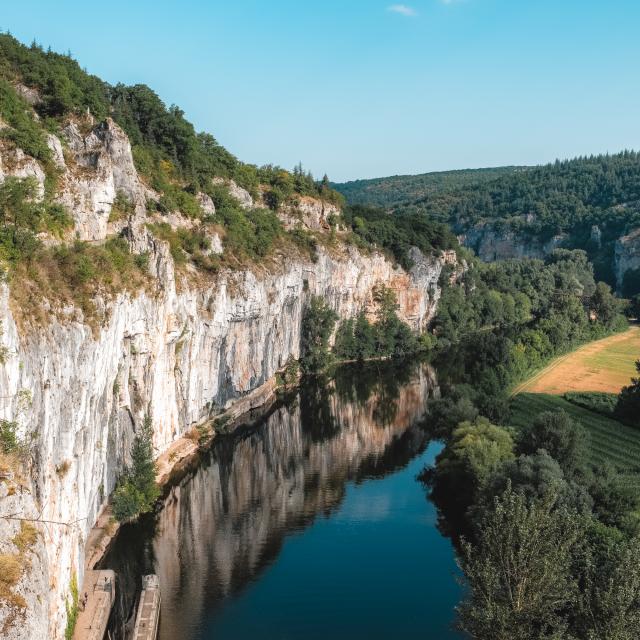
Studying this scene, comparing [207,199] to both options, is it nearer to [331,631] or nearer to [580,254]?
[331,631]

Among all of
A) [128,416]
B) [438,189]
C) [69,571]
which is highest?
[438,189]

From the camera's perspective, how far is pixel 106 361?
21.5 metres

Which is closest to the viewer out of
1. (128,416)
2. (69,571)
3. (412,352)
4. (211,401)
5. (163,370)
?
(69,571)

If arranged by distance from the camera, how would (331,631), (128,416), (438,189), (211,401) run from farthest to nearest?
(438,189) < (211,401) < (128,416) < (331,631)

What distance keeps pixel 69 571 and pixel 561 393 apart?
120ft

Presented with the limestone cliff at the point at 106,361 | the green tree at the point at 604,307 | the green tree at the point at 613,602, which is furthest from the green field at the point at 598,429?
the green tree at the point at 604,307

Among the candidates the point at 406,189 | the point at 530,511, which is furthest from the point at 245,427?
the point at 406,189

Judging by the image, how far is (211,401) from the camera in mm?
37312

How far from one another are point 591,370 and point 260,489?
34.5 metres

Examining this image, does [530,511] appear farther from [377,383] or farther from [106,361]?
[377,383]

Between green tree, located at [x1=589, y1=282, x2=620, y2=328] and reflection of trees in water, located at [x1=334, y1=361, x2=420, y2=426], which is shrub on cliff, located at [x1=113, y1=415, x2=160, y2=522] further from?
green tree, located at [x1=589, y1=282, x2=620, y2=328]

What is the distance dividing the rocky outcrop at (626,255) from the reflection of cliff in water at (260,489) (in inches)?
2798

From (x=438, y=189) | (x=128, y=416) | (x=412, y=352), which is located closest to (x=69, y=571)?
(x=128, y=416)

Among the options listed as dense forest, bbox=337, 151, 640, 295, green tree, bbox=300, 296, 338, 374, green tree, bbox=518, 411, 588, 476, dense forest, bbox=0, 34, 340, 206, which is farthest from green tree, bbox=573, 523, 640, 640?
dense forest, bbox=337, 151, 640, 295
